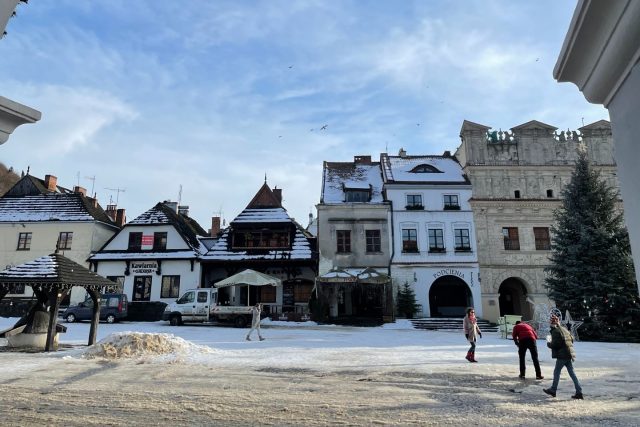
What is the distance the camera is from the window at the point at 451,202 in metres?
32.1

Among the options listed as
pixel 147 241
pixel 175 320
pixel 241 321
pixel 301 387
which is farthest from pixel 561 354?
pixel 147 241

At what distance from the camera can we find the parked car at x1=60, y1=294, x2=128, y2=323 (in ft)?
92.0

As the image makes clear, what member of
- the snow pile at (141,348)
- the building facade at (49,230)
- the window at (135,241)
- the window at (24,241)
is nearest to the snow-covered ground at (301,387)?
the snow pile at (141,348)

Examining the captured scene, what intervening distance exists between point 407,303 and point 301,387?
21.4m

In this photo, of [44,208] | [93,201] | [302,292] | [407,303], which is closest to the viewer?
[407,303]

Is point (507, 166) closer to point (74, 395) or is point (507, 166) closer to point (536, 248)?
point (536, 248)

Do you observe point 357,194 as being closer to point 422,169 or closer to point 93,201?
point 422,169

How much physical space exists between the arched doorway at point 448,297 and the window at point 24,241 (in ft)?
98.3

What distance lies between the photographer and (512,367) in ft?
40.0

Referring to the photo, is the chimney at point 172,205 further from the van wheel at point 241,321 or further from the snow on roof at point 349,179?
the van wheel at point 241,321

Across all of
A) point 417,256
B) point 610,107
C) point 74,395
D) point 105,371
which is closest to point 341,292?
point 417,256

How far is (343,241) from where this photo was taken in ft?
104

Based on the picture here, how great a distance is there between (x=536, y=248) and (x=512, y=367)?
21342 mm

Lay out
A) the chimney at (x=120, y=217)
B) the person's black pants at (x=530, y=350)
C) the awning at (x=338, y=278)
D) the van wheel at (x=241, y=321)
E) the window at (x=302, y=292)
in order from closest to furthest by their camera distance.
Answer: the person's black pants at (x=530, y=350), the van wheel at (x=241, y=321), the awning at (x=338, y=278), the window at (x=302, y=292), the chimney at (x=120, y=217)
